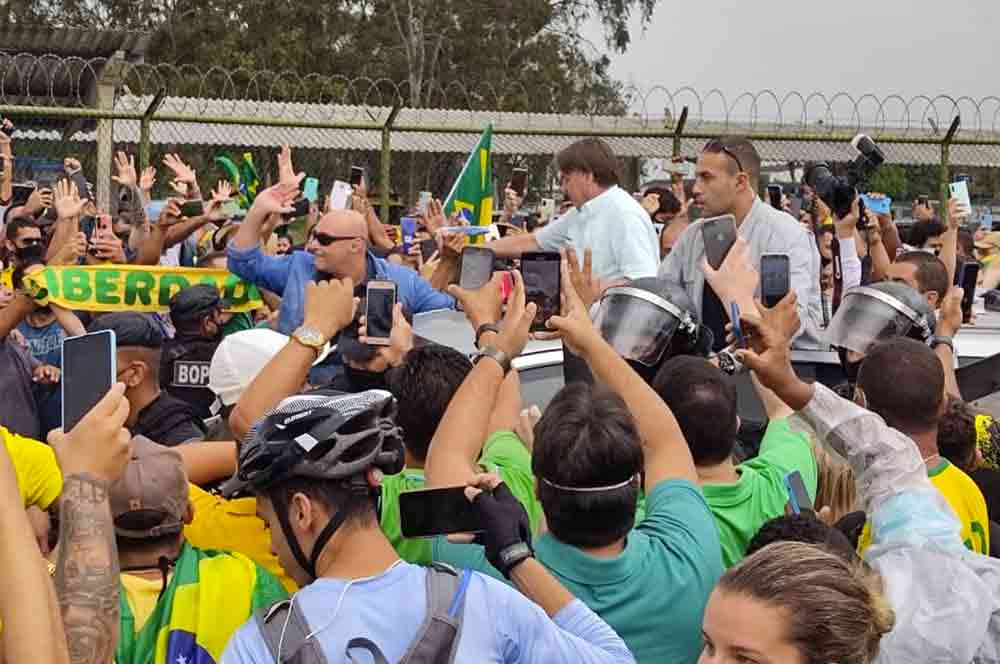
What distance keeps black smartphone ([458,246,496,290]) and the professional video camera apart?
8.49 feet

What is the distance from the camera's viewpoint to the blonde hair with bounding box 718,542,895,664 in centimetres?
253

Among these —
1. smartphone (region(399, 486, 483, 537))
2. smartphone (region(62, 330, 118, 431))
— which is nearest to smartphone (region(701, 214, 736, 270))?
smartphone (region(399, 486, 483, 537))

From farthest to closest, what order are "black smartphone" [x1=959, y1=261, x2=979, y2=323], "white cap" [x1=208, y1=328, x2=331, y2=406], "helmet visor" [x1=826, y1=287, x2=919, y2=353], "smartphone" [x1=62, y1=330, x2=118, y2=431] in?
"black smartphone" [x1=959, y1=261, x2=979, y2=323] < "helmet visor" [x1=826, y1=287, x2=919, y2=353] < "white cap" [x1=208, y1=328, x2=331, y2=406] < "smartphone" [x1=62, y1=330, x2=118, y2=431]

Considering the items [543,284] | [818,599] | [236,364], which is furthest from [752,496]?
[236,364]

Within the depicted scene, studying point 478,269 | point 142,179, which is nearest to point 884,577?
point 478,269

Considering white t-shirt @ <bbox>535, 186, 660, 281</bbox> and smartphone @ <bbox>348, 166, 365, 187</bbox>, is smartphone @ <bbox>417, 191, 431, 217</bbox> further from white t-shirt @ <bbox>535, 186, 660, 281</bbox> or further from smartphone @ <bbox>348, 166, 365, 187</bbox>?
white t-shirt @ <bbox>535, 186, 660, 281</bbox>

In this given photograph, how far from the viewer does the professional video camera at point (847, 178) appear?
6.95 metres

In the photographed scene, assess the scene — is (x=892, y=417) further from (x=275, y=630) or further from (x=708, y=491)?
(x=275, y=630)

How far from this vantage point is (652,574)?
3.26 metres

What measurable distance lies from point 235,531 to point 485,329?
32.4 inches

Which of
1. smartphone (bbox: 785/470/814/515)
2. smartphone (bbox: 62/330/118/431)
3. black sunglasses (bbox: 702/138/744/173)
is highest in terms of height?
black sunglasses (bbox: 702/138/744/173)

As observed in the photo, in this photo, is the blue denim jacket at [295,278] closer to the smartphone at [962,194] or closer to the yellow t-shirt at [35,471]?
the smartphone at [962,194]

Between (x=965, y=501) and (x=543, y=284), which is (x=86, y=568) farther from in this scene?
(x=965, y=501)

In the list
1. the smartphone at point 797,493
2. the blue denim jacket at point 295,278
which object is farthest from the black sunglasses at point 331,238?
the smartphone at point 797,493
